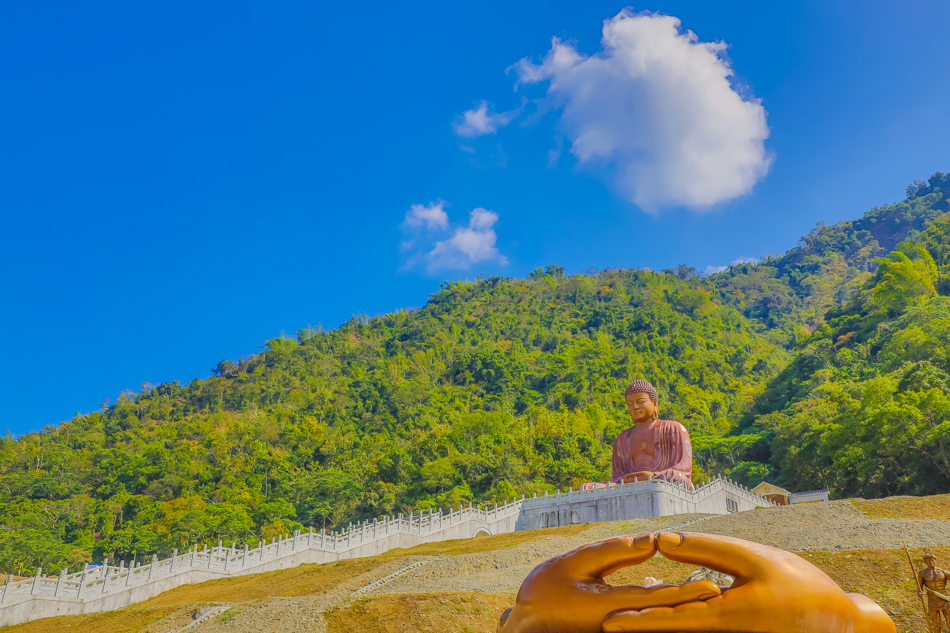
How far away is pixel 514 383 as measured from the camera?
79.0 m

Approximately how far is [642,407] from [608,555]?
23.5m

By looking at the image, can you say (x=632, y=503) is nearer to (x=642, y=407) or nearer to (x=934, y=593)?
(x=642, y=407)

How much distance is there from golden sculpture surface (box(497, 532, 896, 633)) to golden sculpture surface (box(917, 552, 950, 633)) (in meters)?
1.42

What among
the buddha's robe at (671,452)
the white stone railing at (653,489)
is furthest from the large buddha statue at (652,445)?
the white stone railing at (653,489)

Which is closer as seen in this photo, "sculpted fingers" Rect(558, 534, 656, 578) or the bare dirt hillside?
"sculpted fingers" Rect(558, 534, 656, 578)

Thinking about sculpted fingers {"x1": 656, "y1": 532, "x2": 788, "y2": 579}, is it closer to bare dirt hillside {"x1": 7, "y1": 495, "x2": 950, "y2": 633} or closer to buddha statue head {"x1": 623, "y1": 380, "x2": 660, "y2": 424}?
bare dirt hillside {"x1": 7, "y1": 495, "x2": 950, "y2": 633}

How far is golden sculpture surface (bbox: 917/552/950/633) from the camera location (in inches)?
243

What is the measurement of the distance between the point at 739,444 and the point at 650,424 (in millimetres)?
25418

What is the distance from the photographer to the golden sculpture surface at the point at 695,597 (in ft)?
16.3

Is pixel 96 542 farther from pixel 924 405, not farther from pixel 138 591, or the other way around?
pixel 924 405

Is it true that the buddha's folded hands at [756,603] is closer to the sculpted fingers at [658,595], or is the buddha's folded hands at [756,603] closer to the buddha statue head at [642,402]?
the sculpted fingers at [658,595]

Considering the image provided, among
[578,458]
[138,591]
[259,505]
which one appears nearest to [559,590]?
[138,591]

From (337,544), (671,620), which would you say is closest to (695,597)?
(671,620)

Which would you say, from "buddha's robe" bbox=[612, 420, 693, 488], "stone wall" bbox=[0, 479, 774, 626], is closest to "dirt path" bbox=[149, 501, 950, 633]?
"buddha's robe" bbox=[612, 420, 693, 488]
